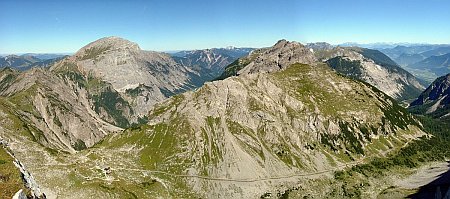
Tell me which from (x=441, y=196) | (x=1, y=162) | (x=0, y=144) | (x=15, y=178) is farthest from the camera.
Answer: (x=441, y=196)

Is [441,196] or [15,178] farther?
[441,196]

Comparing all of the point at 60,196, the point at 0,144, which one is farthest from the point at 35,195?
the point at 60,196

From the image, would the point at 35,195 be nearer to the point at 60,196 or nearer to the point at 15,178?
the point at 15,178

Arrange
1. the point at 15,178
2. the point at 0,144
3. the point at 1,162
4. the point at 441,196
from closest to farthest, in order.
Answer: the point at 15,178, the point at 1,162, the point at 0,144, the point at 441,196

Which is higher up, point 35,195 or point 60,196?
point 35,195

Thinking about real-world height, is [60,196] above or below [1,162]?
below

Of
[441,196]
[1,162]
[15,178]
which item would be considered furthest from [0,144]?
[441,196]

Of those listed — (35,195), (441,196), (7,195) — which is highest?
(7,195)

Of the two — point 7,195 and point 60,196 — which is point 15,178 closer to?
point 7,195

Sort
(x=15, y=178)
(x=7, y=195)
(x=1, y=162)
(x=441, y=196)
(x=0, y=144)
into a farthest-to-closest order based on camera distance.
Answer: (x=441, y=196) → (x=0, y=144) → (x=1, y=162) → (x=15, y=178) → (x=7, y=195)
